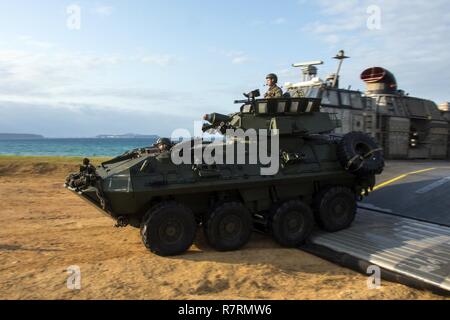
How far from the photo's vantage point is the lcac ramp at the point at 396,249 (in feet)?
21.7

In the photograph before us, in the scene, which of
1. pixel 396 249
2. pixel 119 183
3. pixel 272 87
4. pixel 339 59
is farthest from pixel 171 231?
pixel 339 59

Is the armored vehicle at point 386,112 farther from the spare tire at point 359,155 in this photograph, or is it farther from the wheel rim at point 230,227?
the wheel rim at point 230,227

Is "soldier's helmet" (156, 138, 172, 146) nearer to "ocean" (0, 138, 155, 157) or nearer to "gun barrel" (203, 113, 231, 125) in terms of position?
"gun barrel" (203, 113, 231, 125)

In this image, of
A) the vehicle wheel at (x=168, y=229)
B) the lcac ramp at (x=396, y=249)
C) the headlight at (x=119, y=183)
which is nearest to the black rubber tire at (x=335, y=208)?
the lcac ramp at (x=396, y=249)

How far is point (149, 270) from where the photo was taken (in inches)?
271

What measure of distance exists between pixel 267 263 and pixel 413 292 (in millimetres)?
2216

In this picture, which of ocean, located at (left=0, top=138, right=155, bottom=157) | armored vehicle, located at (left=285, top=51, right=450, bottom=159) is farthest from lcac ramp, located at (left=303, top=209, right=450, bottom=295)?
ocean, located at (left=0, top=138, right=155, bottom=157)

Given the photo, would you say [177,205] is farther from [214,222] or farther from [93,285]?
[93,285]

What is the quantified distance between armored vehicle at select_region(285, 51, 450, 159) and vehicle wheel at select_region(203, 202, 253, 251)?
7.96 m

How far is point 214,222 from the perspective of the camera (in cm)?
783

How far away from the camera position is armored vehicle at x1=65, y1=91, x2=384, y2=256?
24.3 ft


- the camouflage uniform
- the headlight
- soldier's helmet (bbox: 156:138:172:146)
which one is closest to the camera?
the headlight

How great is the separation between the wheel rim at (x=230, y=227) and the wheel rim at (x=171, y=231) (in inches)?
28.7
